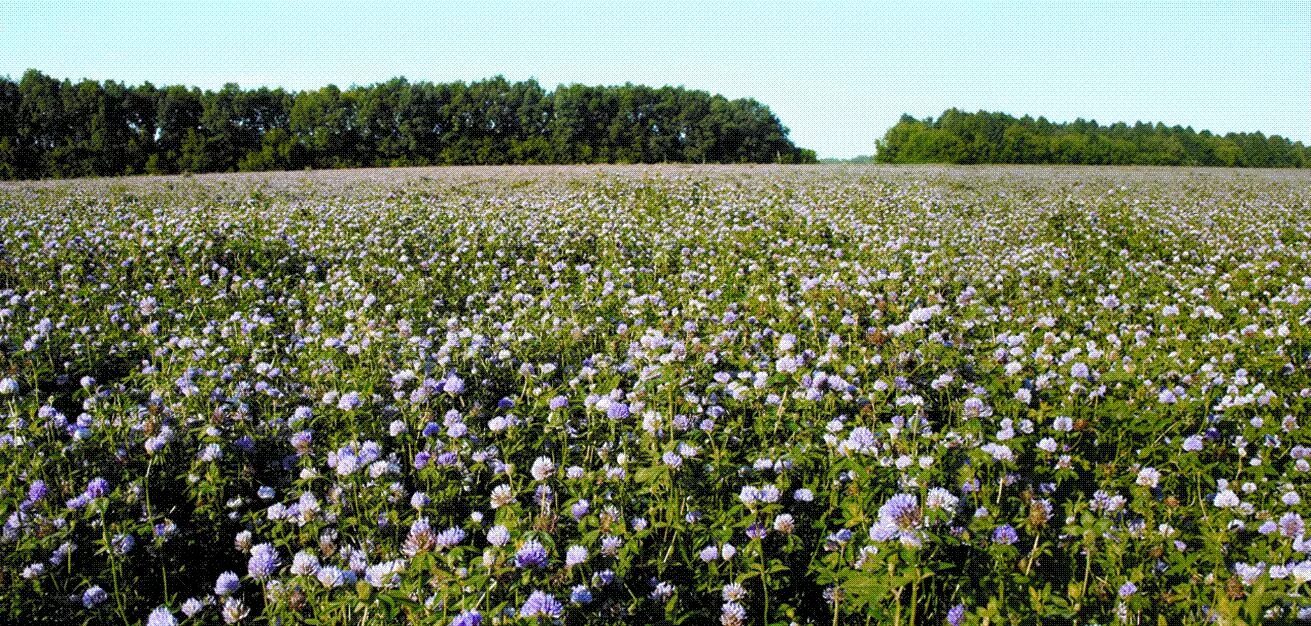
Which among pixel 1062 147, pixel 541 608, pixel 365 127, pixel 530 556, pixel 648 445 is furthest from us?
pixel 1062 147

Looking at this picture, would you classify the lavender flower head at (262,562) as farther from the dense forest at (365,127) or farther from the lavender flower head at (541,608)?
the dense forest at (365,127)

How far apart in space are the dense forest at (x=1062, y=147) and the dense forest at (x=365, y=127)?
21635 mm

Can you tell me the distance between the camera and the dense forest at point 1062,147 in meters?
80.7

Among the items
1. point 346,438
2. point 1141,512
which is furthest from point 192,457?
point 1141,512

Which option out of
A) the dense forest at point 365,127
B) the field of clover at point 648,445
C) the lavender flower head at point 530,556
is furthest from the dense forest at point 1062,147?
the lavender flower head at point 530,556

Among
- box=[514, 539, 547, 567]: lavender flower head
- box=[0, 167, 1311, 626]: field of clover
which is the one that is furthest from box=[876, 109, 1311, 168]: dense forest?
box=[514, 539, 547, 567]: lavender flower head

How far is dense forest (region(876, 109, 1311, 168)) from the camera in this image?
8069 centimetres

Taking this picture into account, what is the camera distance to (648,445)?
3295 mm

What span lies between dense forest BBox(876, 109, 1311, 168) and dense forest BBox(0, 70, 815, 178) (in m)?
21.6

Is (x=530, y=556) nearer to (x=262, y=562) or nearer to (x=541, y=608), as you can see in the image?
(x=541, y=608)

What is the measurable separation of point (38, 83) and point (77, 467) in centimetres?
5838

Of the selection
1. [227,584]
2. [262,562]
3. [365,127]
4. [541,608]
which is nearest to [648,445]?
[541,608]

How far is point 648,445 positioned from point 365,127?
202ft

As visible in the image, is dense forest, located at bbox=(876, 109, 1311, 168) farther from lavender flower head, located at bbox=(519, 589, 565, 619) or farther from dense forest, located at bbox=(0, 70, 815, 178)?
lavender flower head, located at bbox=(519, 589, 565, 619)
